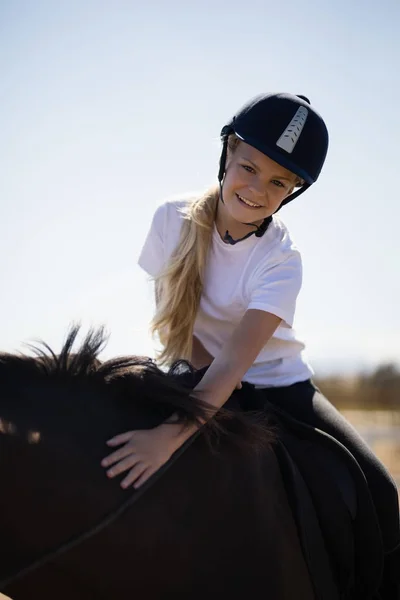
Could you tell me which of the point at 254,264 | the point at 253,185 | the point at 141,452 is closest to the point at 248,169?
the point at 253,185

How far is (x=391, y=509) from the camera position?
9.70 ft

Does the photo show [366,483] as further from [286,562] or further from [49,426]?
[49,426]

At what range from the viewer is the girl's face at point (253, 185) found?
9.82 feet

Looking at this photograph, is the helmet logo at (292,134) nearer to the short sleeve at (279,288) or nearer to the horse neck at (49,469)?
the short sleeve at (279,288)

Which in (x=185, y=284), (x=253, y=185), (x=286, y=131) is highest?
(x=286, y=131)

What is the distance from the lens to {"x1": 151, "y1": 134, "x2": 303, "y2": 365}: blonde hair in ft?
10.2

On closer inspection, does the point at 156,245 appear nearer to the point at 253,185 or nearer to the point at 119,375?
the point at 253,185

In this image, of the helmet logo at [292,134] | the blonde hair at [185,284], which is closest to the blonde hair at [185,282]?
the blonde hair at [185,284]

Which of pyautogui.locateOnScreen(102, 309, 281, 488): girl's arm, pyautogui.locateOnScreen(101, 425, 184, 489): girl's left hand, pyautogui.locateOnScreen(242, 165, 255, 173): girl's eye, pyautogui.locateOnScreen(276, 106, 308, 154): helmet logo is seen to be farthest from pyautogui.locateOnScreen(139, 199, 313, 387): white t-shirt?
pyautogui.locateOnScreen(101, 425, 184, 489): girl's left hand

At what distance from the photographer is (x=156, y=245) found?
132 inches

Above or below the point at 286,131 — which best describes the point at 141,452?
below

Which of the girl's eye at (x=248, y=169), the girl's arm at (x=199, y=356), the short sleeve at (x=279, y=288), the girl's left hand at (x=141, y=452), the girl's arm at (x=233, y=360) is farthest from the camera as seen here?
the girl's arm at (x=199, y=356)

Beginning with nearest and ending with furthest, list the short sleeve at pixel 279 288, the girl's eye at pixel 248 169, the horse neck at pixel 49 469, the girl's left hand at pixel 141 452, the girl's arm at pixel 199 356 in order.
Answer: the horse neck at pixel 49 469, the girl's left hand at pixel 141 452, the short sleeve at pixel 279 288, the girl's eye at pixel 248 169, the girl's arm at pixel 199 356

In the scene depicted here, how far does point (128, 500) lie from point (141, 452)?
0.48ft
